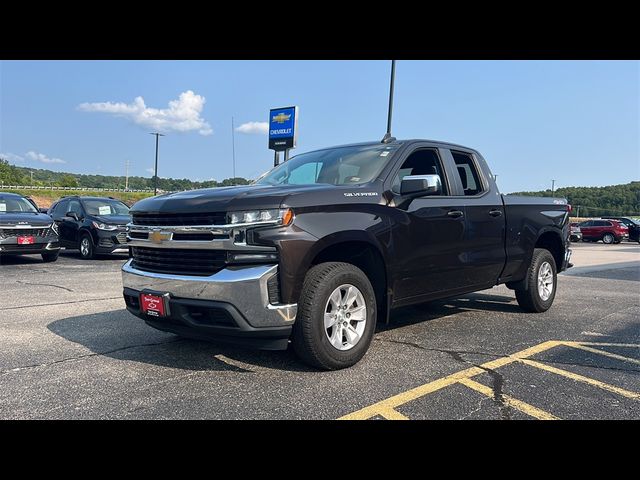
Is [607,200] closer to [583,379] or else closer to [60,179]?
[583,379]

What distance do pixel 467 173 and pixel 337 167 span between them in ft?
5.72

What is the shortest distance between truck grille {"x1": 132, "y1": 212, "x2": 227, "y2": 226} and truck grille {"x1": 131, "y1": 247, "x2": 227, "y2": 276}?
0.21 m

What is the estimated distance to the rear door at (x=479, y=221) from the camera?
509 cm

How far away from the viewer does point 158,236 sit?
3779 millimetres

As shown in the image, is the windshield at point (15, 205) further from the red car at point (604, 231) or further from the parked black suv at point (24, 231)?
the red car at point (604, 231)

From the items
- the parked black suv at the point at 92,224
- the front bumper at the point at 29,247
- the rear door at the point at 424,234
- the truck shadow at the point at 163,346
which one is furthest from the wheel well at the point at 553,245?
→ the front bumper at the point at 29,247

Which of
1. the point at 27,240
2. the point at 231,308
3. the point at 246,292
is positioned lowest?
the point at 27,240

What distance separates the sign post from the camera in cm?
2087

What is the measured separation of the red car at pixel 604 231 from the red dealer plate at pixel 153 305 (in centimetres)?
3449

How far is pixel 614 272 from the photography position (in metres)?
12.4

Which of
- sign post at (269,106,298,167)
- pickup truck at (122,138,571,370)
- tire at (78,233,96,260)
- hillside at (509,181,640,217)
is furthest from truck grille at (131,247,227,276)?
hillside at (509,181,640,217)

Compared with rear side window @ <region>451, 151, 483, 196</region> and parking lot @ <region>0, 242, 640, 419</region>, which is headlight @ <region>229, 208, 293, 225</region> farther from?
rear side window @ <region>451, 151, 483, 196</region>

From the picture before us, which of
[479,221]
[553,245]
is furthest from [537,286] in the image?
[479,221]
